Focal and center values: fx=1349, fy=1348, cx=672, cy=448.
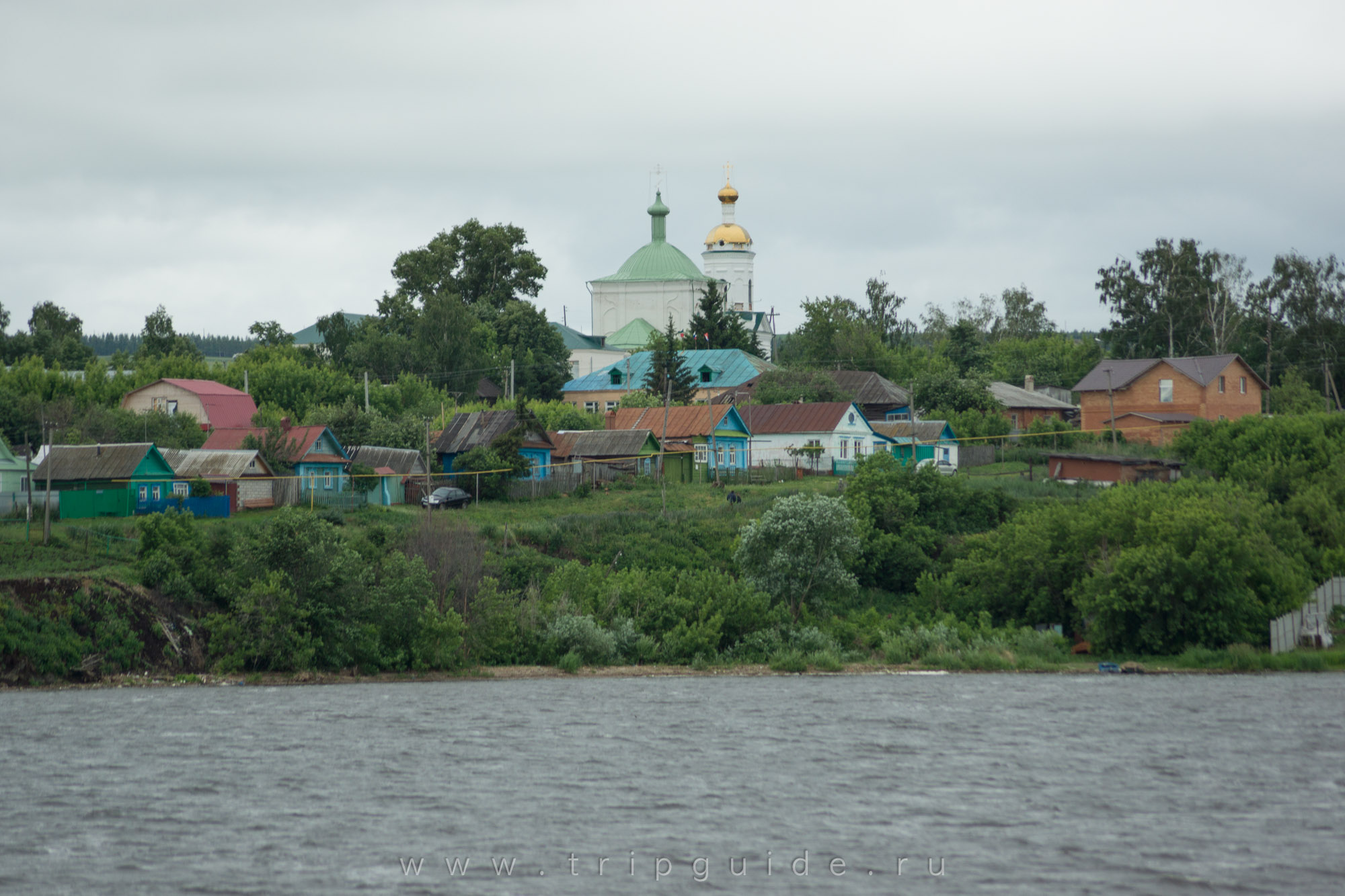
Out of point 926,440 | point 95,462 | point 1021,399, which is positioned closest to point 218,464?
point 95,462

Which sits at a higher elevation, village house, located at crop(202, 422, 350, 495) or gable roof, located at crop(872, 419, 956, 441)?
gable roof, located at crop(872, 419, 956, 441)

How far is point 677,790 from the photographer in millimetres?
21438

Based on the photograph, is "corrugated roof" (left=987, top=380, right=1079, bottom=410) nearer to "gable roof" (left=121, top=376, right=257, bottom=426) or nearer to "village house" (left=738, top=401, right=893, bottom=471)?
"village house" (left=738, top=401, right=893, bottom=471)

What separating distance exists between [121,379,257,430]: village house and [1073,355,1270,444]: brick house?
4694 cm

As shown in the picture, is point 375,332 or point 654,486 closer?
point 654,486

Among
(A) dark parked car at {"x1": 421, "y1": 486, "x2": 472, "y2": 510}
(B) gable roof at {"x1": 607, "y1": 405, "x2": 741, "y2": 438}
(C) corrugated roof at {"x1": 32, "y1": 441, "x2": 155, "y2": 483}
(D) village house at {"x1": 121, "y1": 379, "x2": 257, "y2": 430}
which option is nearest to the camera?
(C) corrugated roof at {"x1": 32, "y1": 441, "x2": 155, "y2": 483}

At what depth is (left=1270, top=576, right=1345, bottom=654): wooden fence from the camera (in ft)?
126

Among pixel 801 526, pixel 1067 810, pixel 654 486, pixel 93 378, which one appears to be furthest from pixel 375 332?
pixel 1067 810

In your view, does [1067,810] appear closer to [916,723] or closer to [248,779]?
[916,723]

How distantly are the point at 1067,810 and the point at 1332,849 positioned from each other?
378 centimetres

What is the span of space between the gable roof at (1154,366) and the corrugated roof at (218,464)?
4531 cm

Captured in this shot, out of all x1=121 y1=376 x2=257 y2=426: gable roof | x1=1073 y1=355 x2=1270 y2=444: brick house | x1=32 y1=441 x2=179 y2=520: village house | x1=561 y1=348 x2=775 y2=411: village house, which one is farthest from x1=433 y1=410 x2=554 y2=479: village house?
x1=1073 y1=355 x2=1270 y2=444: brick house

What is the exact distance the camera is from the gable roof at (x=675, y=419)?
226 feet

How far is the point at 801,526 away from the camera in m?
42.6
